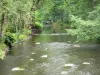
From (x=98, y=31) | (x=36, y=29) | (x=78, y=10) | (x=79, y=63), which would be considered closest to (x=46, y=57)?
(x=79, y=63)

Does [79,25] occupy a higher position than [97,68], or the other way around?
[79,25]

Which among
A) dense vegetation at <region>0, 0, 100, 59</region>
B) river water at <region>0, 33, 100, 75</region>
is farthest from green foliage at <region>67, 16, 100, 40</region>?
river water at <region>0, 33, 100, 75</region>

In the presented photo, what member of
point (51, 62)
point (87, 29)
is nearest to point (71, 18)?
point (87, 29)

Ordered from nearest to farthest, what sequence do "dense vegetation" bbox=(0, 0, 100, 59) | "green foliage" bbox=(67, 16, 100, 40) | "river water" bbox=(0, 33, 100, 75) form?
"river water" bbox=(0, 33, 100, 75), "dense vegetation" bbox=(0, 0, 100, 59), "green foliage" bbox=(67, 16, 100, 40)

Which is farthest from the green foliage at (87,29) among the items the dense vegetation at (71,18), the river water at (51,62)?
the river water at (51,62)

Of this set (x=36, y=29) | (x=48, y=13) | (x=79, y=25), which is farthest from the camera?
(x=48, y=13)

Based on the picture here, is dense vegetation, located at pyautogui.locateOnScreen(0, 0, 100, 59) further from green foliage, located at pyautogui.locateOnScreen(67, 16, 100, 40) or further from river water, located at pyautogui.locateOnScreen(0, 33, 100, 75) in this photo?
river water, located at pyautogui.locateOnScreen(0, 33, 100, 75)

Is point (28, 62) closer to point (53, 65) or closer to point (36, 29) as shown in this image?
point (53, 65)

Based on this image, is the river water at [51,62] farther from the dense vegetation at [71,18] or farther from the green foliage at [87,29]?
the dense vegetation at [71,18]

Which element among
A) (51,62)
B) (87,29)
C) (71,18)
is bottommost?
(51,62)

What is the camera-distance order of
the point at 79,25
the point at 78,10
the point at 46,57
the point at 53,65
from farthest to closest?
the point at 78,10 → the point at 79,25 → the point at 46,57 → the point at 53,65

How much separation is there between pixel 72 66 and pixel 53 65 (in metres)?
1.42

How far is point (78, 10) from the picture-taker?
3089 centimetres

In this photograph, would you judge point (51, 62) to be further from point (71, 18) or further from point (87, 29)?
point (71, 18)
